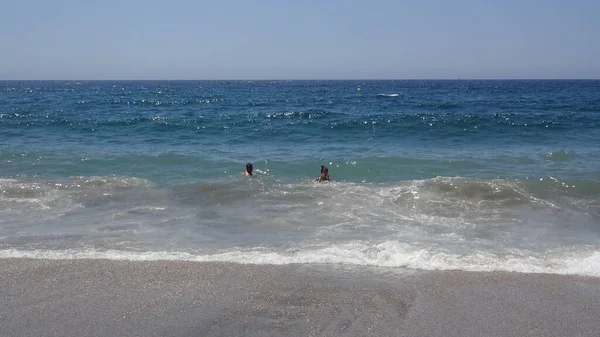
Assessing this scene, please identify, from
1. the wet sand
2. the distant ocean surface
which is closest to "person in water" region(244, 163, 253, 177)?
the distant ocean surface

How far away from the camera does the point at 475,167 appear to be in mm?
15086

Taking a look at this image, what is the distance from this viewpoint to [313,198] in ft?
37.5

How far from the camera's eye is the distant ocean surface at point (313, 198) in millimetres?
7844

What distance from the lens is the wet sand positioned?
5383 millimetres

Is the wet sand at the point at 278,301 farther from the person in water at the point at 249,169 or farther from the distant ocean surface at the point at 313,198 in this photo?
the person in water at the point at 249,169

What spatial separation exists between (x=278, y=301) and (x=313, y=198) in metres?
5.53

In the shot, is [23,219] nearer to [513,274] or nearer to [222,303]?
[222,303]

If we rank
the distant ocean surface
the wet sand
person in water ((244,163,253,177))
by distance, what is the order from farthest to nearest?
person in water ((244,163,253,177)), the distant ocean surface, the wet sand

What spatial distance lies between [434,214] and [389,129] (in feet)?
45.7

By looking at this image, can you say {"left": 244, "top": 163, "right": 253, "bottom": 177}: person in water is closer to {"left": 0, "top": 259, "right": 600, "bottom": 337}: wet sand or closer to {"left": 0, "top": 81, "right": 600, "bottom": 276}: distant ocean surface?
{"left": 0, "top": 81, "right": 600, "bottom": 276}: distant ocean surface

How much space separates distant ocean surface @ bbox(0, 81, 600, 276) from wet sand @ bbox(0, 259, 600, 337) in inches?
18.9

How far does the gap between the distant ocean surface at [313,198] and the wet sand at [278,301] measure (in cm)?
48

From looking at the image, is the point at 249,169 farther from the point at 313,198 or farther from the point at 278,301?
the point at 278,301

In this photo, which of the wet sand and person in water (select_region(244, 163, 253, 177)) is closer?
the wet sand
